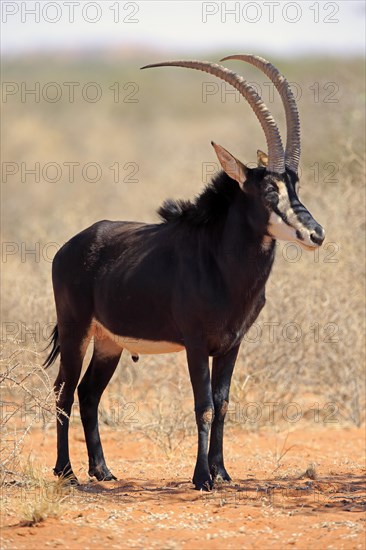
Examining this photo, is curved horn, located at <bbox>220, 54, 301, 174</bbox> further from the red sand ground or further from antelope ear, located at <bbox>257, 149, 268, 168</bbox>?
the red sand ground

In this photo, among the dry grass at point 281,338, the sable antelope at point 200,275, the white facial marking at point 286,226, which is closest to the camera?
the white facial marking at point 286,226

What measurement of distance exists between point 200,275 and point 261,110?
125cm

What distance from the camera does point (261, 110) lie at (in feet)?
24.1

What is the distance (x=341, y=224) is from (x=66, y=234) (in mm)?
3483

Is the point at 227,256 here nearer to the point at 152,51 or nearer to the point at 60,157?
the point at 60,157

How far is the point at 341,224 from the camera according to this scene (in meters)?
11.5

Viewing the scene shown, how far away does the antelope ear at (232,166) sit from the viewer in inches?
285

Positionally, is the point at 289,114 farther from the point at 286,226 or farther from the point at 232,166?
the point at 286,226

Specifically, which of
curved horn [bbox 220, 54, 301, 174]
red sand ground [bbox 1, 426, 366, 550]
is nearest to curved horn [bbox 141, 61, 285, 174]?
curved horn [bbox 220, 54, 301, 174]

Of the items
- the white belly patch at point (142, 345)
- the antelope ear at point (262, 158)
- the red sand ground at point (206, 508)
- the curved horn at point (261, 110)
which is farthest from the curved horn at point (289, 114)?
the red sand ground at point (206, 508)

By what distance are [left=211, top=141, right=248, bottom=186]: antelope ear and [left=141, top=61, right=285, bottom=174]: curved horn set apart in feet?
0.61

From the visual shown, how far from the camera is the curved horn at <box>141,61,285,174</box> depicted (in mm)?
7230

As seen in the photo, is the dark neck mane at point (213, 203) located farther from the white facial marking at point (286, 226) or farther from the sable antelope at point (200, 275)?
the white facial marking at point (286, 226)

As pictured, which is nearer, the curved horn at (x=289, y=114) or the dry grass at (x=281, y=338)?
the curved horn at (x=289, y=114)
